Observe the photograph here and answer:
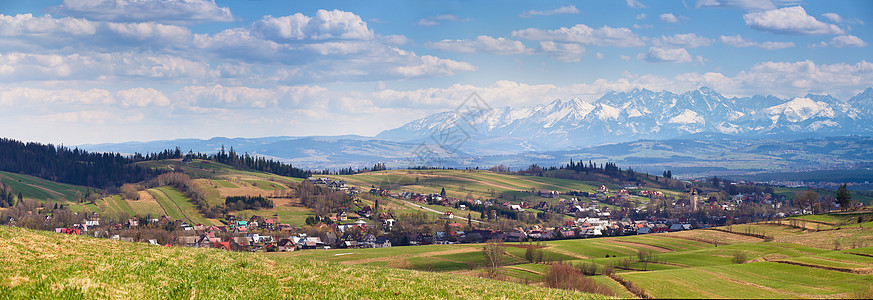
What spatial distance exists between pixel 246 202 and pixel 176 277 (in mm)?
166734

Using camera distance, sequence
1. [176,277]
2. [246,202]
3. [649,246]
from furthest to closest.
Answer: [246,202], [649,246], [176,277]

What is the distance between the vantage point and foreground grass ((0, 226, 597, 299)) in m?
19.4

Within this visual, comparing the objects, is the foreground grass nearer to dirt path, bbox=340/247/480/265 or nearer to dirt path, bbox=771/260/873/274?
dirt path, bbox=771/260/873/274

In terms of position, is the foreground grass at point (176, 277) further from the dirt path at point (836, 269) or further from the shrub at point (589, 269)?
the shrub at point (589, 269)

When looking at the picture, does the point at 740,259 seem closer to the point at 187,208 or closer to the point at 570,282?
the point at 570,282

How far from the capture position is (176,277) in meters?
22.3

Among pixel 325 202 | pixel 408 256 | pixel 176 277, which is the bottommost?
pixel 408 256

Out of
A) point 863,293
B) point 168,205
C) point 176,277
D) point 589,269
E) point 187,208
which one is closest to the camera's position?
point 176,277

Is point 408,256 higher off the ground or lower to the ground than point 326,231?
higher

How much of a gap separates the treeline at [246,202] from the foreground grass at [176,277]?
507 feet

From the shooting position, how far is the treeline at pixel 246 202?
179625 millimetres

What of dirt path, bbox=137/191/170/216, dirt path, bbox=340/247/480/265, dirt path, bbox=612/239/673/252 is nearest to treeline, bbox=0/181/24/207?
dirt path, bbox=137/191/170/216

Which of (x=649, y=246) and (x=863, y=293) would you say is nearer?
(x=863, y=293)

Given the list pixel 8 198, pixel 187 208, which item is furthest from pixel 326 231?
pixel 8 198
